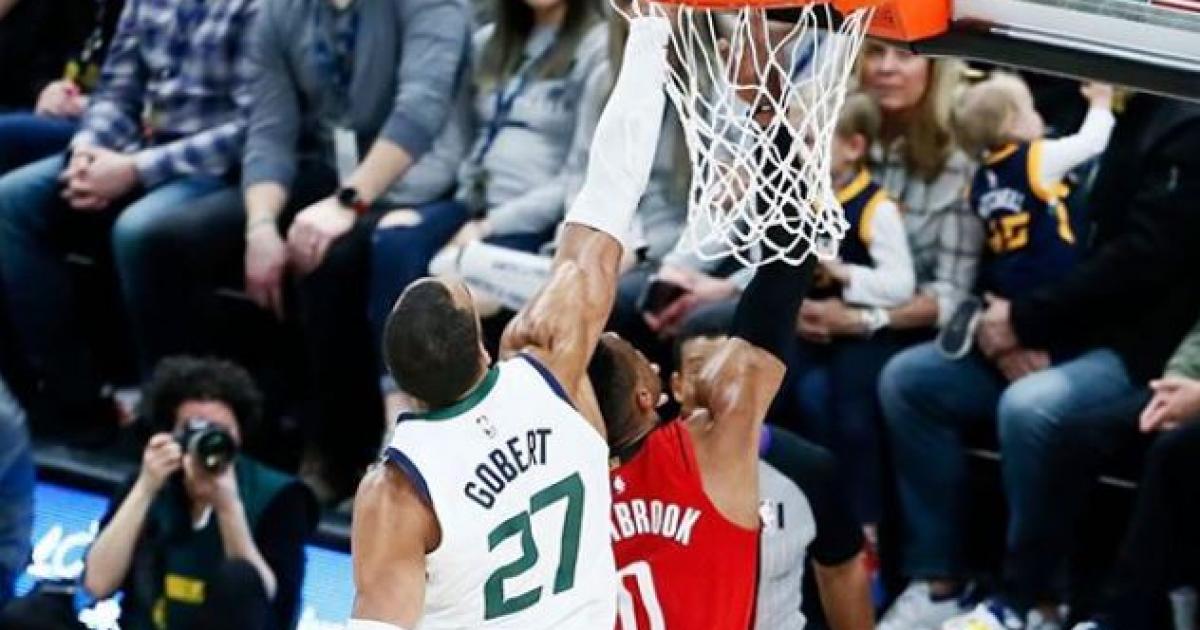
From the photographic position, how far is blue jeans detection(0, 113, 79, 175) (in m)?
8.36

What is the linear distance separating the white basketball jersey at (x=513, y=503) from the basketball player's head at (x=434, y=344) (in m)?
0.04

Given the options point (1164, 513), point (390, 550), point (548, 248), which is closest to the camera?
point (390, 550)

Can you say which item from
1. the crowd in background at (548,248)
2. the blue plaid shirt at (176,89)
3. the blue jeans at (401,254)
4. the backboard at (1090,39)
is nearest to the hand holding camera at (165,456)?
the crowd in background at (548,248)

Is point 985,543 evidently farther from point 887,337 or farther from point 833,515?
point 833,515

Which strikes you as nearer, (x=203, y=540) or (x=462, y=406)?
(x=462, y=406)

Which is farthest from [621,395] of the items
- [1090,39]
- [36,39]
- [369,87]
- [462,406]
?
[36,39]

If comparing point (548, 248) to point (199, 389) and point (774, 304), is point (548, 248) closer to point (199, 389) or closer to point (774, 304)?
point (199, 389)

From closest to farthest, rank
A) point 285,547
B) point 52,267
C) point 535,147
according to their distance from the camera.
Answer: point 285,547 → point 535,147 → point 52,267

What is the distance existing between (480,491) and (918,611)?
2.42 m

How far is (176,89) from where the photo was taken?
7.93 metres

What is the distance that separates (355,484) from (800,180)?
102 inches

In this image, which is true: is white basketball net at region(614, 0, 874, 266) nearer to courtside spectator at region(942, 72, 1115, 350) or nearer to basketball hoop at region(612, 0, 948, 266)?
basketball hoop at region(612, 0, 948, 266)

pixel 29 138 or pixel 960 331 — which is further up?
pixel 960 331

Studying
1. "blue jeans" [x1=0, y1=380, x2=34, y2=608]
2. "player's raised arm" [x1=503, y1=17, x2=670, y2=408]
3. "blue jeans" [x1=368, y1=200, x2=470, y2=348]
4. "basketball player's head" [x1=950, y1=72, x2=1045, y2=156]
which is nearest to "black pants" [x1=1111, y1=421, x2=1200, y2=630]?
"basketball player's head" [x1=950, y1=72, x2=1045, y2=156]
